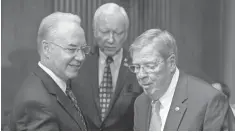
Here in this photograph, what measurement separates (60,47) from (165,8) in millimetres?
695

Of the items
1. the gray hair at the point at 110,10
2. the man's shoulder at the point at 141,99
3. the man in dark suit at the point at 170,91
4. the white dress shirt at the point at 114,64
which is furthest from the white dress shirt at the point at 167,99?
the gray hair at the point at 110,10

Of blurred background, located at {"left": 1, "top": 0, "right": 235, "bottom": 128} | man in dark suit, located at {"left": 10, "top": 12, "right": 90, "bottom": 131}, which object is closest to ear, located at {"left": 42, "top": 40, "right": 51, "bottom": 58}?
man in dark suit, located at {"left": 10, "top": 12, "right": 90, "bottom": 131}

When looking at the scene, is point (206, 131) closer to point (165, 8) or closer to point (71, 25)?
point (165, 8)

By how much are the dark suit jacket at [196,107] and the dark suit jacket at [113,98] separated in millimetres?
263

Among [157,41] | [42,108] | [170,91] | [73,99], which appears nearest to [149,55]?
[157,41]

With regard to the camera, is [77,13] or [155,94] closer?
[155,94]

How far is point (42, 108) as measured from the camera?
1683mm

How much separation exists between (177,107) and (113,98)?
15.4 inches

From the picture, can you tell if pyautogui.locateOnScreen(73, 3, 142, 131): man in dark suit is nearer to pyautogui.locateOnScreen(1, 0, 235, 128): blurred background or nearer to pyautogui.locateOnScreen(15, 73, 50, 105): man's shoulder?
pyautogui.locateOnScreen(1, 0, 235, 128): blurred background

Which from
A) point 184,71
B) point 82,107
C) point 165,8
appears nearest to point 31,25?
point 82,107

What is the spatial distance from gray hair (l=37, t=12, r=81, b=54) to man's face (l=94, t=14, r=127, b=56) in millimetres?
138

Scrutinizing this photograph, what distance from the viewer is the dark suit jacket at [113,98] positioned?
1.91 metres

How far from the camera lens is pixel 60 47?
179 cm

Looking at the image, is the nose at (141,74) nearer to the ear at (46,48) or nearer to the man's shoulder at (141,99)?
the man's shoulder at (141,99)
